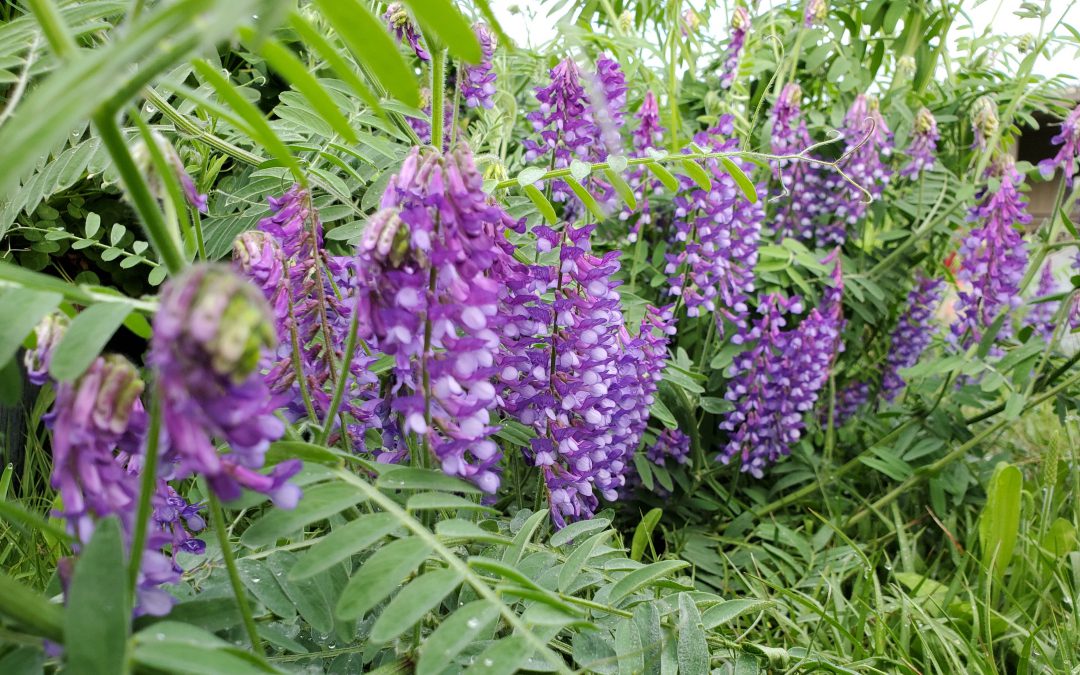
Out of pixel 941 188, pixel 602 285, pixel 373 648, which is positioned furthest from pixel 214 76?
pixel 941 188

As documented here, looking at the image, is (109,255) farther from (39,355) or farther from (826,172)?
(826,172)

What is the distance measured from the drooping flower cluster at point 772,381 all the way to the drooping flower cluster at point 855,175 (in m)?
0.47

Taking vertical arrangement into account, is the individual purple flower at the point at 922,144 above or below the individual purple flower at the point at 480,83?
below

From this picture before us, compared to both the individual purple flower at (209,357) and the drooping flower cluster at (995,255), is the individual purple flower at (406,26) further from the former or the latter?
the drooping flower cluster at (995,255)

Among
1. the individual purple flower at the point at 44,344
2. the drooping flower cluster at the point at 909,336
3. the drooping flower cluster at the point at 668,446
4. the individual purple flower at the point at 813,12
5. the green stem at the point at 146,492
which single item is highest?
the individual purple flower at the point at 813,12

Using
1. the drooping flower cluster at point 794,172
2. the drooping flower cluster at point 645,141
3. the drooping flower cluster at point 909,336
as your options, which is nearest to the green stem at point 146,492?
the drooping flower cluster at point 645,141

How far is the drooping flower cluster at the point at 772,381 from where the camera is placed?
2.14 metres

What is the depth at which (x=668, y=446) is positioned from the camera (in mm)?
2037

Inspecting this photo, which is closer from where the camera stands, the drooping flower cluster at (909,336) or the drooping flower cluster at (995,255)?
the drooping flower cluster at (995,255)

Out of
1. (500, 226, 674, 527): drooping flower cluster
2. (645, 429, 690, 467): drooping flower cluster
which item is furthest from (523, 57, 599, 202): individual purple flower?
(645, 429, 690, 467): drooping flower cluster

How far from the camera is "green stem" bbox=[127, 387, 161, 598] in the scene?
0.55 meters

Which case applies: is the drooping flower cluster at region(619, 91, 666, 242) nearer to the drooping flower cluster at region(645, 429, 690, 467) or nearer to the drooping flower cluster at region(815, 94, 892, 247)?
the drooping flower cluster at region(645, 429, 690, 467)

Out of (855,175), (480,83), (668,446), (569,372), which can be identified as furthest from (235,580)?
(855,175)

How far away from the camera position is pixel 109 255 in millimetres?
1617
